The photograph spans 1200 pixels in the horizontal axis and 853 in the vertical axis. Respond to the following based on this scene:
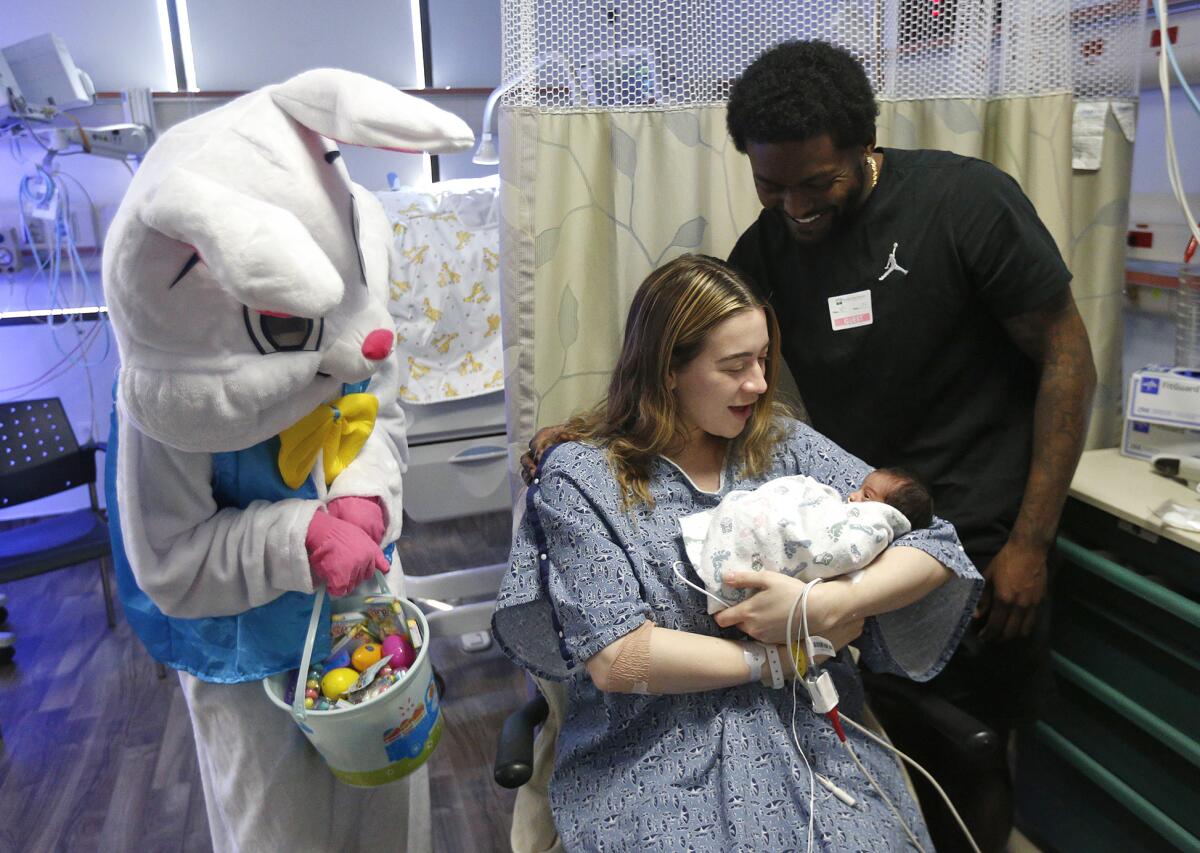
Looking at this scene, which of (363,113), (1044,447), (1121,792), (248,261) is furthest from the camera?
(1121,792)

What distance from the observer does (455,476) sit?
276 cm

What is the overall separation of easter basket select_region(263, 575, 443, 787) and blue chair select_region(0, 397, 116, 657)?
1936 millimetres

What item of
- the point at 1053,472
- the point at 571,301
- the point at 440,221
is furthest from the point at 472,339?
the point at 1053,472

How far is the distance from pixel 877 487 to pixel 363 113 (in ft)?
3.13

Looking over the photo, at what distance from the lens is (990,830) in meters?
1.52

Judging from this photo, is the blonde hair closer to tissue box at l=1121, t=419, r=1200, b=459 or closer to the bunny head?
the bunny head

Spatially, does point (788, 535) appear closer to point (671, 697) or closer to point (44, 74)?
point (671, 697)

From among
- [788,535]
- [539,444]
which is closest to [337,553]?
[539,444]

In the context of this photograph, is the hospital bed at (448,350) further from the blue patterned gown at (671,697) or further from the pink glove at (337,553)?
the pink glove at (337,553)

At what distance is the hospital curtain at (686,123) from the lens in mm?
1636

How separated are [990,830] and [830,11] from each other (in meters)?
1.52

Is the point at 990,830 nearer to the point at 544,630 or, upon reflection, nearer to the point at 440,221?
the point at 544,630

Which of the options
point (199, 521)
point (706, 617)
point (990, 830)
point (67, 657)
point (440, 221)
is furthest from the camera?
point (67, 657)

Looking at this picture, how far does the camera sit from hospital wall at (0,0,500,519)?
3.97m
